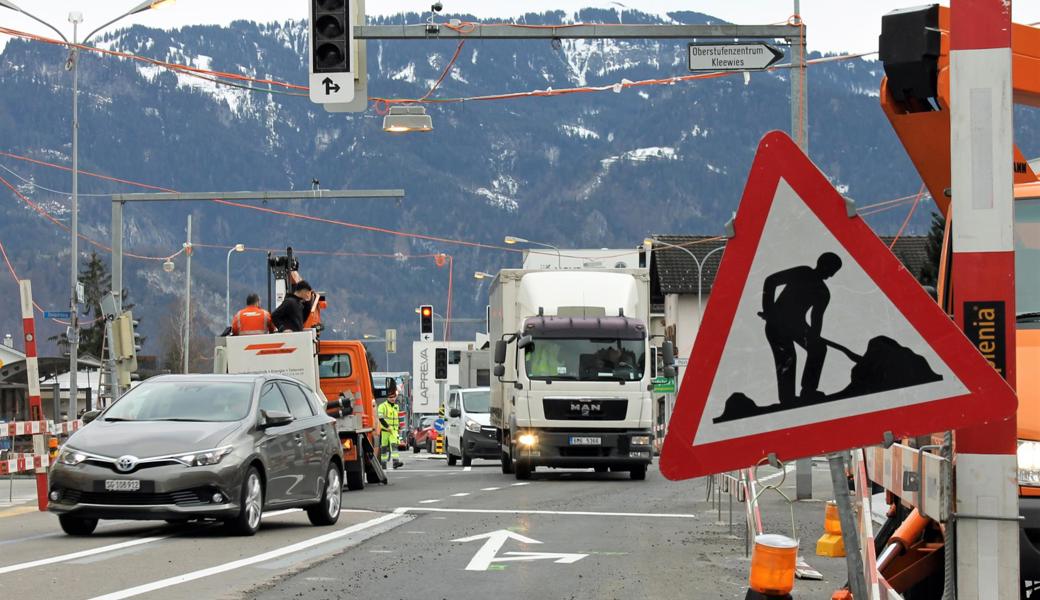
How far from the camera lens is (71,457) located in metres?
14.7

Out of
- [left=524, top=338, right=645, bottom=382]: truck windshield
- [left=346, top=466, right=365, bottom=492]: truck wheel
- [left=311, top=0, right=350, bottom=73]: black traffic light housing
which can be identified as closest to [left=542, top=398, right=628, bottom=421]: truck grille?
[left=524, top=338, right=645, bottom=382]: truck windshield

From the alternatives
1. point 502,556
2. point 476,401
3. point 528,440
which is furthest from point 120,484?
point 476,401

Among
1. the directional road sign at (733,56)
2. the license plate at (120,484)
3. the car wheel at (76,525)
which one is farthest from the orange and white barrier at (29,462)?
the directional road sign at (733,56)

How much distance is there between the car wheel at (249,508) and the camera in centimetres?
1498

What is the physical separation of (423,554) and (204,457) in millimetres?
2664

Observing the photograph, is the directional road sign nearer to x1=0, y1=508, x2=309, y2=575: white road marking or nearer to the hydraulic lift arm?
x1=0, y1=508, x2=309, y2=575: white road marking

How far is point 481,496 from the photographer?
22.6 m

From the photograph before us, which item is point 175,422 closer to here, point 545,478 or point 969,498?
point 969,498

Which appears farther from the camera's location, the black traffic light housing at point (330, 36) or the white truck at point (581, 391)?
the white truck at point (581, 391)

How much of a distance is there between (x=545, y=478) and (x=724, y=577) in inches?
742

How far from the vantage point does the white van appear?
38344 millimetres

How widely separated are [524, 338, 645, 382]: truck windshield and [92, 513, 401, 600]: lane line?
1203 centimetres

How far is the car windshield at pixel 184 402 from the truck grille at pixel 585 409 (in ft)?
42.8

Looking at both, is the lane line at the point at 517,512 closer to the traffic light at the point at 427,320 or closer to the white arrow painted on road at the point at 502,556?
the white arrow painted on road at the point at 502,556
